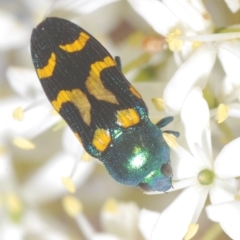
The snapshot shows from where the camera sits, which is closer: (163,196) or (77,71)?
(77,71)

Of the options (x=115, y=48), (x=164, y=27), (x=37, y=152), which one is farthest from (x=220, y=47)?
(x=37, y=152)

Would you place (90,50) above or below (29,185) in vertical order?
above

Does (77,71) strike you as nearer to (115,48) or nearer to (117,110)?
(117,110)

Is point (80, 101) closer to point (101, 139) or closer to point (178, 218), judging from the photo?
point (101, 139)

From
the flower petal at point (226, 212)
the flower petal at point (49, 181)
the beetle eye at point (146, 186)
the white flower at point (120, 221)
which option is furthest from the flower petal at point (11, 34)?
the flower petal at point (226, 212)

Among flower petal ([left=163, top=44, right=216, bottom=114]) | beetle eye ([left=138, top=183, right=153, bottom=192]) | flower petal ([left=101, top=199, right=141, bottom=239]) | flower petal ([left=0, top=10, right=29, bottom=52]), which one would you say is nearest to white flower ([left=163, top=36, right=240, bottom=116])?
flower petal ([left=163, top=44, right=216, bottom=114])

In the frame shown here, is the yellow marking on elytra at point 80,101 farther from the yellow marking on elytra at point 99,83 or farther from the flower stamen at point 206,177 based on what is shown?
the flower stamen at point 206,177
